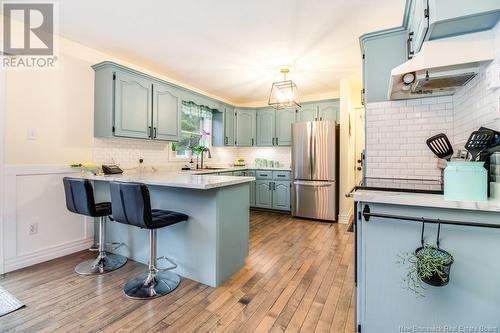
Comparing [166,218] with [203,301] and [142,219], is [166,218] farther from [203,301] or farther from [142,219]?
[203,301]

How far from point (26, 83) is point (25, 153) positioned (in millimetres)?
738

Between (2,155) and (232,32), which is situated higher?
(232,32)

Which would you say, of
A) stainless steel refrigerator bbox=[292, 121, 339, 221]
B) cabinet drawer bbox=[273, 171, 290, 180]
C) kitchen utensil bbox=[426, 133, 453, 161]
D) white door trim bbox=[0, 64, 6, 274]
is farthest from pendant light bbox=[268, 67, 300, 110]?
white door trim bbox=[0, 64, 6, 274]

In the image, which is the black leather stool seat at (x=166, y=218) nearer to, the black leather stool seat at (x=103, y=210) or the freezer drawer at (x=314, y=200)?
the black leather stool seat at (x=103, y=210)

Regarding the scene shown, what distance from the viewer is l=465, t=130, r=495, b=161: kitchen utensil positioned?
120cm

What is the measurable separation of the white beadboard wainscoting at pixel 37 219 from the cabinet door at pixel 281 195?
3227 millimetres

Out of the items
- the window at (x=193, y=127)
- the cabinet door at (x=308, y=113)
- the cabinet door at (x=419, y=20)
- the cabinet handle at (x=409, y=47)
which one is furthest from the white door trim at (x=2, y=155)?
the cabinet door at (x=308, y=113)

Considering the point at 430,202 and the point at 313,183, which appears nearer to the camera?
the point at 430,202

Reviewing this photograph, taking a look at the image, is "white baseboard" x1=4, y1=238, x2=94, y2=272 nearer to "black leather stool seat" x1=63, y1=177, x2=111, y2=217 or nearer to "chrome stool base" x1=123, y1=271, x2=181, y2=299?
"black leather stool seat" x1=63, y1=177, x2=111, y2=217

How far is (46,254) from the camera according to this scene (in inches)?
104

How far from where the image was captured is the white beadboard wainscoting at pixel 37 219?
7.88ft

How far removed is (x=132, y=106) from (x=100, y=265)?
6.45ft

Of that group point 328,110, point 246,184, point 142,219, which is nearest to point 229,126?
point 328,110

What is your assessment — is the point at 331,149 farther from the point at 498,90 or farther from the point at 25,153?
the point at 25,153
